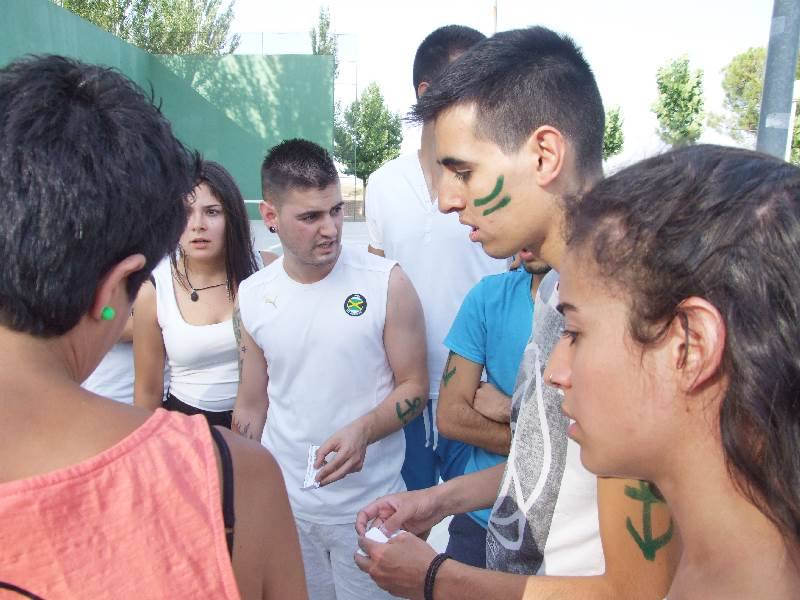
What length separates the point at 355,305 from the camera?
271 centimetres

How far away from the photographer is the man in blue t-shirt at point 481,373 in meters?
2.14

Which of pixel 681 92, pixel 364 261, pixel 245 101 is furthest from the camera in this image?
pixel 681 92

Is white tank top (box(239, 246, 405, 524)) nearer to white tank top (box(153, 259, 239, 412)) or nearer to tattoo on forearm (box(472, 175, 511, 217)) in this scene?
white tank top (box(153, 259, 239, 412))

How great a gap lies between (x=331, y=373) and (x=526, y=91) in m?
1.42

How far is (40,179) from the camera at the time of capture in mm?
891

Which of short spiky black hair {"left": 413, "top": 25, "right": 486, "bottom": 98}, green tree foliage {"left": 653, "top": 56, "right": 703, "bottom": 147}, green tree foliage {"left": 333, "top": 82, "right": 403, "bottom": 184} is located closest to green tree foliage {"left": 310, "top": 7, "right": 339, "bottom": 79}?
green tree foliage {"left": 333, "top": 82, "right": 403, "bottom": 184}

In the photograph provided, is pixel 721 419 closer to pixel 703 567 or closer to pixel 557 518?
pixel 703 567

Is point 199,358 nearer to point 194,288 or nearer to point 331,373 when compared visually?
point 194,288

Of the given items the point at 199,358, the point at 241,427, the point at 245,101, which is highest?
the point at 245,101

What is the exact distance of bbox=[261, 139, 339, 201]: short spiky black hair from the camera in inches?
117

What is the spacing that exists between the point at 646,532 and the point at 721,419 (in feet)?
1.18

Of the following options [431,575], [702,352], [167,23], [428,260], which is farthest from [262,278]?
[167,23]

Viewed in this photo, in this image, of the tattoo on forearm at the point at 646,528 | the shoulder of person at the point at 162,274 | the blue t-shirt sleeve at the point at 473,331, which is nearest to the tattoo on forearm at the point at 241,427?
the shoulder of person at the point at 162,274

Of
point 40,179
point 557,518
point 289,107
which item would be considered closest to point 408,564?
point 557,518
